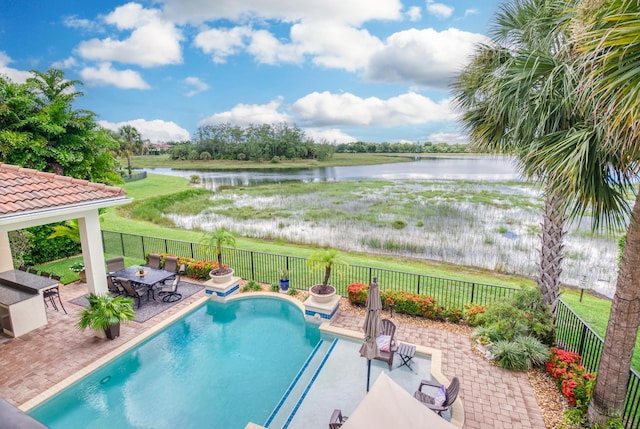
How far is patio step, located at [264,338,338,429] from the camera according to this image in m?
5.79

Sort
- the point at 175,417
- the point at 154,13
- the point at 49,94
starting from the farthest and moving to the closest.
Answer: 1. the point at 154,13
2. the point at 49,94
3. the point at 175,417

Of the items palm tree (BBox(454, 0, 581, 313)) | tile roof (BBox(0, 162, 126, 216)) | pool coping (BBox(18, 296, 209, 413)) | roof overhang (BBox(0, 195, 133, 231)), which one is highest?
palm tree (BBox(454, 0, 581, 313))

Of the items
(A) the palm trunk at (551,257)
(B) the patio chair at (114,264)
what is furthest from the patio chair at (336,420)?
(B) the patio chair at (114,264)

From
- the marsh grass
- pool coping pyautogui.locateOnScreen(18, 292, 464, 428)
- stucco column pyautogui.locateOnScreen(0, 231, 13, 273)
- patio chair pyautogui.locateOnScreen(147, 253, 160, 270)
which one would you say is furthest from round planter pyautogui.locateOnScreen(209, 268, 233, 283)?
the marsh grass

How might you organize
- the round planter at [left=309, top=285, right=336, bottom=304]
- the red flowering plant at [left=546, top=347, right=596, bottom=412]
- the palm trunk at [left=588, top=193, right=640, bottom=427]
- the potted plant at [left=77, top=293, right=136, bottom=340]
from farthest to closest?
the round planter at [left=309, top=285, right=336, bottom=304] < the potted plant at [left=77, top=293, right=136, bottom=340] < the red flowering plant at [left=546, top=347, right=596, bottom=412] < the palm trunk at [left=588, top=193, right=640, bottom=427]

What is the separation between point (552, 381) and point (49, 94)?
20560 mm

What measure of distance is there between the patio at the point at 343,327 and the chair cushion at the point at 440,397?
55 centimetres

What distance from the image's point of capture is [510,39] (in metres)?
7.55

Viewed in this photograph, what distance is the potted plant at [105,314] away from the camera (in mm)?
7977

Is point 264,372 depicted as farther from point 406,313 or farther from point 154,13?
point 154,13

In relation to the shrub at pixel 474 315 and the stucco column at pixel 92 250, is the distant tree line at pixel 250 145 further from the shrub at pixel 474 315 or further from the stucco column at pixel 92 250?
the shrub at pixel 474 315

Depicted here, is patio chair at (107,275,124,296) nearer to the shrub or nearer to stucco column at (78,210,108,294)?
stucco column at (78,210,108,294)

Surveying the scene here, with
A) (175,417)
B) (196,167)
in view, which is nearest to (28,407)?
(175,417)

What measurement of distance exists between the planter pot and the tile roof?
3.33 metres
